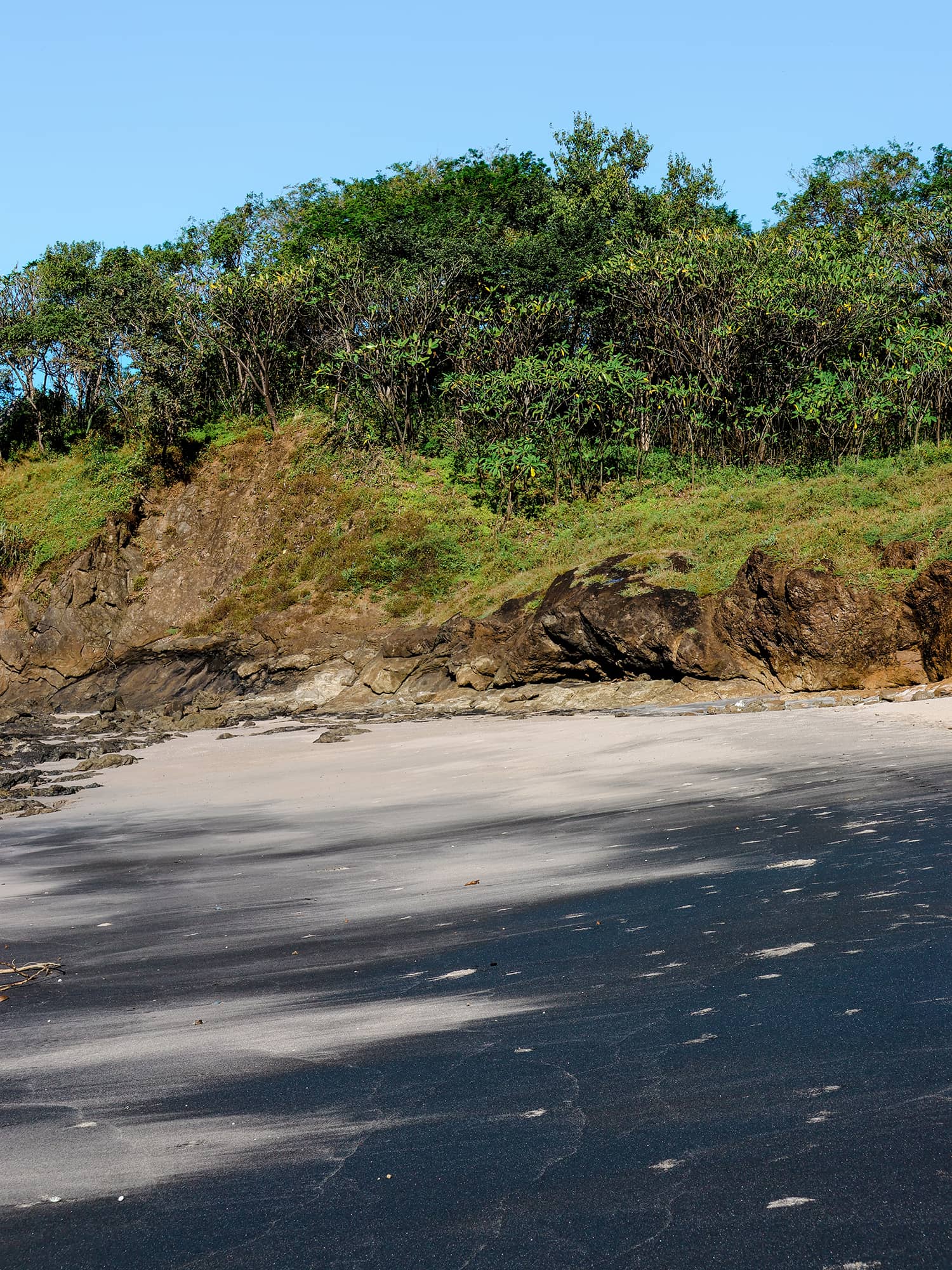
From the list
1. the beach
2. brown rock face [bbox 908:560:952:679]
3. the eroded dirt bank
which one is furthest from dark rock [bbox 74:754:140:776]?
brown rock face [bbox 908:560:952:679]

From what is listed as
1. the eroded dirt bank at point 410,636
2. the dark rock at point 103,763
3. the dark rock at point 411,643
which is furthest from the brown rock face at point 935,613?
the dark rock at point 103,763

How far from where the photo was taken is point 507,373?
2881 cm

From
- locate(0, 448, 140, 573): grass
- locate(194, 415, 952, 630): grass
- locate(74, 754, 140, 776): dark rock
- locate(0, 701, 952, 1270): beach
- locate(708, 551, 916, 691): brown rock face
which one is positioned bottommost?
locate(74, 754, 140, 776): dark rock

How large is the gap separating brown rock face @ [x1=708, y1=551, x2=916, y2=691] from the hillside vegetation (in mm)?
1628

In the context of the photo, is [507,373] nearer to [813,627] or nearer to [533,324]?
[533,324]

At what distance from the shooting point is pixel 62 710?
26.7 meters

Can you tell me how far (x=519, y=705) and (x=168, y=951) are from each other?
13871mm

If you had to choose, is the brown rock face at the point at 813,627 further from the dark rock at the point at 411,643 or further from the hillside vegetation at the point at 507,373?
the dark rock at the point at 411,643

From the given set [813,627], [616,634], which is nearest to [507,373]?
[616,634]

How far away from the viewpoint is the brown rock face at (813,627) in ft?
54.4

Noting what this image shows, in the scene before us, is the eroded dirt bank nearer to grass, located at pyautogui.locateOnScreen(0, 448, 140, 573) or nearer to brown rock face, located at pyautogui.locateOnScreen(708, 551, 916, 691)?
brown rock face, located at pyautogui.locateOnScreen(708, 551, 916, 691)

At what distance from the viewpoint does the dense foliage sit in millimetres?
26547

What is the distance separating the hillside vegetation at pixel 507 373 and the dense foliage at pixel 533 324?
0.10 meters

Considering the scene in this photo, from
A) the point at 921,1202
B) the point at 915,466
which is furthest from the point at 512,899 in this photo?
the point at 915,466
